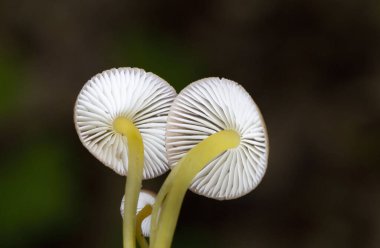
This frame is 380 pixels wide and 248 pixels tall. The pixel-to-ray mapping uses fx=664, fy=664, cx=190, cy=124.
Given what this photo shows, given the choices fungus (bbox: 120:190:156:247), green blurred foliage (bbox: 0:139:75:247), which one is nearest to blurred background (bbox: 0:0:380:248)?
green blurred foliage (bbox: 0:139:75:247)

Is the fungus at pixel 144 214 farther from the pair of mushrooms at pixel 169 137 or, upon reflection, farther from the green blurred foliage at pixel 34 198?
the green blurred foliage at pixel 34 198

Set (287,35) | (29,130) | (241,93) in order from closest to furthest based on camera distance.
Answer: (241,93) → (29,130) → (287,35)

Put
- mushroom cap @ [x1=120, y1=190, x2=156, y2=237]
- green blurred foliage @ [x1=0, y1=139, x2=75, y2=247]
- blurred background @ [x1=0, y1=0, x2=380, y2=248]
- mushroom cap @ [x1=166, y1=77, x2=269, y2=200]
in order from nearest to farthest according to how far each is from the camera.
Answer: mushroom cap @ [x1=166, y1=77, x2=269, y2=200] < mushroom cap @ [x1=120, y1=190, x2=156, y2=237] < green blurred foliage @ [x1=0, y1=139, x2=75, y2=247] < blurred background @ [x1=0, y1=0, x2=380, y2=248]

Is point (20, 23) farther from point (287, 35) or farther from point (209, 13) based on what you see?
point (287, 35)

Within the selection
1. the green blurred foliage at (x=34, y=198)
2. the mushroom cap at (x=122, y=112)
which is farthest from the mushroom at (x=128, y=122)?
the green blurred foliage at (x=34, y=198)

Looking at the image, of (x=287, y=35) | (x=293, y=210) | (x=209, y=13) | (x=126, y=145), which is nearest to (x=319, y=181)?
(x=293, y=210)

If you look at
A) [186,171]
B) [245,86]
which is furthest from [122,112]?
[245,86]

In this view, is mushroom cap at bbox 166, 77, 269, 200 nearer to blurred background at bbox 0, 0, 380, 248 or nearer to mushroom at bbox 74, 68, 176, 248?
mushroom at bbox 74, 68, 176, 248

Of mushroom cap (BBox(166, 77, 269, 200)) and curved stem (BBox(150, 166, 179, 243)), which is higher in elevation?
mushroom cap (BBox(166, 77, 269, 200))
